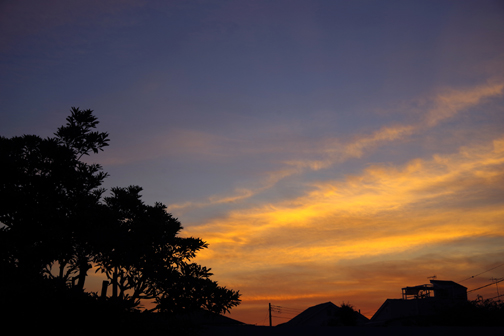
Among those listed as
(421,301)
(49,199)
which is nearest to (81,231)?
(49,199)

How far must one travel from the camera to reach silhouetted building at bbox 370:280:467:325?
61.3 meters

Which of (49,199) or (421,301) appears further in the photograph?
(421,301)

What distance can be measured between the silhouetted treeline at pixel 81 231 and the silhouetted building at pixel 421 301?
4122 cm

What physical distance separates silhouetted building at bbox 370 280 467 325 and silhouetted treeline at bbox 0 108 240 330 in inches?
1623

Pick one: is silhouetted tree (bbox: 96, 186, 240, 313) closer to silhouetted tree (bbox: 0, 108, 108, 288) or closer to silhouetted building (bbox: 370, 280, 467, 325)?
silhouetted tree (bbox: 0, 108, 108, 288)

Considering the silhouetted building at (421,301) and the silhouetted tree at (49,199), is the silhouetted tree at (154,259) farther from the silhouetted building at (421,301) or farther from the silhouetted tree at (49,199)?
the silhouetted building at (421,301)

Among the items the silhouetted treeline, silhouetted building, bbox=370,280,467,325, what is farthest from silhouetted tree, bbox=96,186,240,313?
silhouetted building, bbox=370,280,467,325

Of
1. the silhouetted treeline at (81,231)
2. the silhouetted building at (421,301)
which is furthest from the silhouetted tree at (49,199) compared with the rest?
the silhouetted building at (421,301)

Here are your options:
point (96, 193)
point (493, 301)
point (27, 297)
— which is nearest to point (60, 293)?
point (27, 297)

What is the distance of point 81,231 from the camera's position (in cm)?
2412

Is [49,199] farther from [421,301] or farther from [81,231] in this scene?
[421,301]

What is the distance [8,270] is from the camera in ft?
53.0

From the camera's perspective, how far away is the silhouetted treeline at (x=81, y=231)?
22.7 metres

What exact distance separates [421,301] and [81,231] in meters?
54.9
